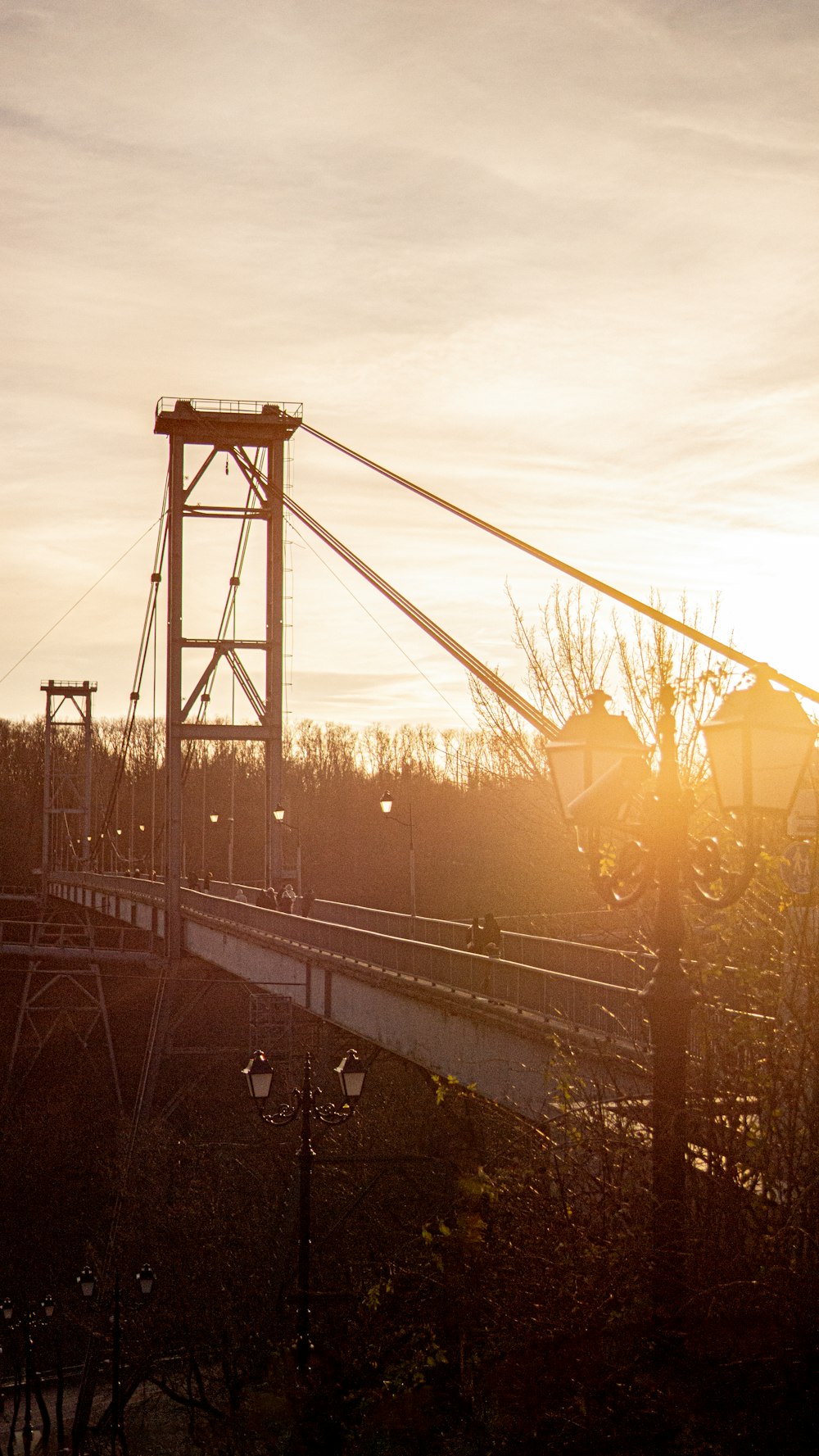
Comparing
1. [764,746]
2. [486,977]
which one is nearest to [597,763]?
[764,746]

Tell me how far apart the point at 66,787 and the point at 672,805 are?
87098mm

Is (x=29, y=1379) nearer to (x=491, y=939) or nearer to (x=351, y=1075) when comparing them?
(x=491, y=939)

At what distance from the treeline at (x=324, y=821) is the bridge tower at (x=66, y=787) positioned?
1.44 feet

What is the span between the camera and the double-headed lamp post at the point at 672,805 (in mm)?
4738

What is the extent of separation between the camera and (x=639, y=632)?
61.0 ft

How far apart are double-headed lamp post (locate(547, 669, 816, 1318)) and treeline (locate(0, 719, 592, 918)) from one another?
43.2 metres

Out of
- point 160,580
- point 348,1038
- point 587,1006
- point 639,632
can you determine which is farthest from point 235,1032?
point 587,1006

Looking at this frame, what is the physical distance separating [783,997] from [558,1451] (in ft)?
7.93

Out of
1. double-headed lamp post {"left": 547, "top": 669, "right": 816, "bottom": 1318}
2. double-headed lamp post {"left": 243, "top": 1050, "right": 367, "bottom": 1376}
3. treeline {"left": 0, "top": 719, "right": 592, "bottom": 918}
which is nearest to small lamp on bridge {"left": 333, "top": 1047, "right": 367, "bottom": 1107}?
double-headed lamp post {"left": 243, "top": 1050, "right": 367, "bottom": 1376}

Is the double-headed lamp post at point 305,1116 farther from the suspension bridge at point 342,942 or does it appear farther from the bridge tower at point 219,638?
the bridge tower at point 219,638

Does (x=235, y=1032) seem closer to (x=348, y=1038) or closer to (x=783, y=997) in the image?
(x=348, y=1038)

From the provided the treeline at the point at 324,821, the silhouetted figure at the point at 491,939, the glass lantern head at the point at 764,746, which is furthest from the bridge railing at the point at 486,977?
the treeline at the point at 324,821

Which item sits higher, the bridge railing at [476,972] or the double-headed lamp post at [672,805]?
the double-headed lamp post at [672,805]

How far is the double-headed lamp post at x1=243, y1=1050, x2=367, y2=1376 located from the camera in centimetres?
984
